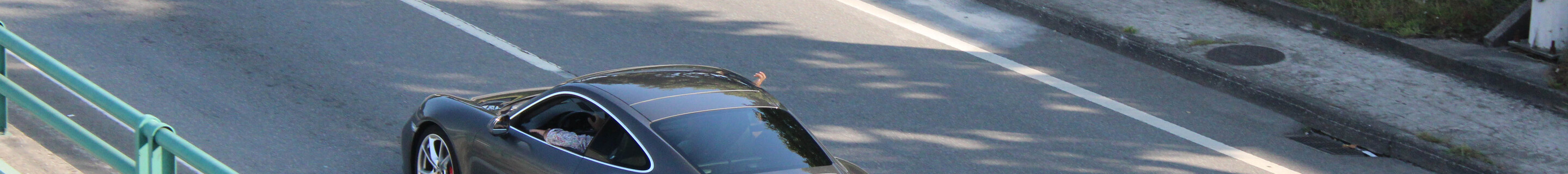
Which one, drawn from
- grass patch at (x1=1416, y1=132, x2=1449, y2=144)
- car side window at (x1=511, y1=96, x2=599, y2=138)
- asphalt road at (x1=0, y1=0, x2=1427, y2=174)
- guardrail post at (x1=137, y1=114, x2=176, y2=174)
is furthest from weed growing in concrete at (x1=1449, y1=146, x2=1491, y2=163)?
guardrail post at (x1=137, y1=114, x2=176, y2=174)

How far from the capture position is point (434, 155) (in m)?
5.58

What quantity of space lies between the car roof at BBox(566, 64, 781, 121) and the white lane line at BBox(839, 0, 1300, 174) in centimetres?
330

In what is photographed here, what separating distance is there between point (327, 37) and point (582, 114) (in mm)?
4625

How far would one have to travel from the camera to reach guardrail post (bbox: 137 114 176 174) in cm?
388

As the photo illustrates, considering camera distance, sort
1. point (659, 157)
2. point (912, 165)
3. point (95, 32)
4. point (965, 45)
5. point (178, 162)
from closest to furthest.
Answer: point (659, 157) < point (178, 162) < point (912, 165) < point (95, 32) < point (965, 45)

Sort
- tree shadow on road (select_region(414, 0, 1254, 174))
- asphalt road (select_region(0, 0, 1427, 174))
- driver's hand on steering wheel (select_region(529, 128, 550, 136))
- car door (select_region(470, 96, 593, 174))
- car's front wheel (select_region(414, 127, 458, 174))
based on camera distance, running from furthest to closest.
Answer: tree shadow on road (select_region(414, 0, 1254, 174)) → asphalt road (select_region(0, 0, 1427, 174)) → car's front wheel (select_region(414, 127, 458, 174)) → driver's hand on steering wheel (select_region(529, 128, 550, 136)) → car door (select_region(470, 96, 593, 174))

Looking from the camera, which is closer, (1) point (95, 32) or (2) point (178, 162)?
(2) point (178, 162)

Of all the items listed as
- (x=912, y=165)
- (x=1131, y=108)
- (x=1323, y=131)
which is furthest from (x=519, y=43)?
(x=1323, y=131)

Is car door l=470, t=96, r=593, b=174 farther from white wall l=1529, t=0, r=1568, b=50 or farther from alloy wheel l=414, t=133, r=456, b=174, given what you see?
white wall l=1529, t=0, r=1568, b=50

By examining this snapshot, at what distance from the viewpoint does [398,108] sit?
7.29 metres

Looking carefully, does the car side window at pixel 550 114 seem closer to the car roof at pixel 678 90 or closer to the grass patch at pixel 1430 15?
the car roof at pixel 678 90

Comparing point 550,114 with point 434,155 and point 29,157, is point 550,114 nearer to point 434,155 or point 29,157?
point 434,155

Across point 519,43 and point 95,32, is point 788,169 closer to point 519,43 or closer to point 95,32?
point 519,43

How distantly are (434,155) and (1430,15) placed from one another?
28.8 ft
